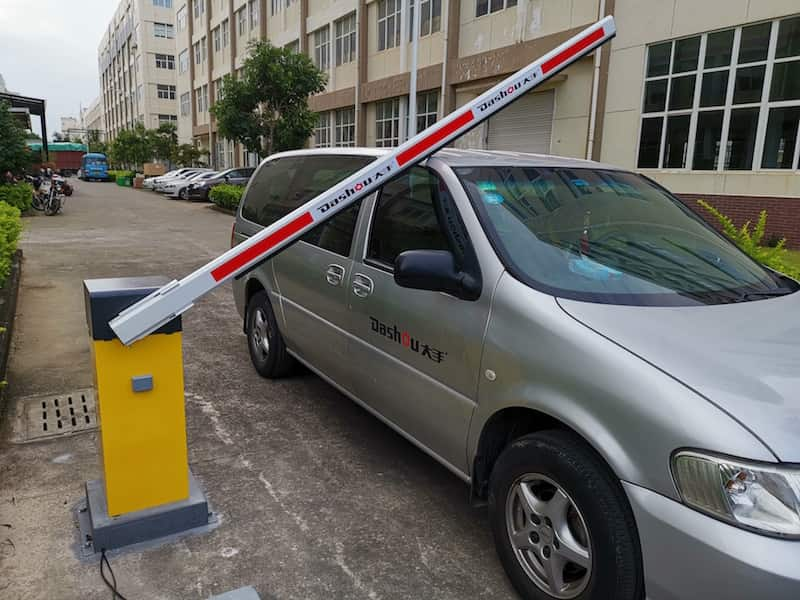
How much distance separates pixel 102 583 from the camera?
106 inches

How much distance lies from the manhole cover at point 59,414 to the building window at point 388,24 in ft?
71.5

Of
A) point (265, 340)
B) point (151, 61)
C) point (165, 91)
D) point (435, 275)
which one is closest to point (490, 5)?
point (265, 340)

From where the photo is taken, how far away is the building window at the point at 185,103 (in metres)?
52.6

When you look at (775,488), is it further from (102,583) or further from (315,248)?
(315,248)

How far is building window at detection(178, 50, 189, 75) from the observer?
170 feet

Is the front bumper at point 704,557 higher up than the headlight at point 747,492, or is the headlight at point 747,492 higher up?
the headlight at point 747,492

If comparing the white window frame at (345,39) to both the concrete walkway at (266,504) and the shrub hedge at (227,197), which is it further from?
the concrete walkway at (266,504)

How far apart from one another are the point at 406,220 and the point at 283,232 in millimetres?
969

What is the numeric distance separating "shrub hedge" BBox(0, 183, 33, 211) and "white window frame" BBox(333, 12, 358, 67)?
13883 millimetres


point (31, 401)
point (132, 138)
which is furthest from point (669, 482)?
point (132, 138)

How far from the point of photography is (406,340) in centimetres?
320

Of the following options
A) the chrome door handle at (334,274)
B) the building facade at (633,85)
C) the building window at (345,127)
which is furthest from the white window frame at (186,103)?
the chrome door handle at (334,274)

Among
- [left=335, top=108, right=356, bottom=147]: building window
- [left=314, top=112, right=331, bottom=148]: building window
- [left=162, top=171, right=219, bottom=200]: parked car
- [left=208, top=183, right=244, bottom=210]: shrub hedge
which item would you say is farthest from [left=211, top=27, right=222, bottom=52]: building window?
[left=208, top=183, right=244, bottom=210]: shrub hedge

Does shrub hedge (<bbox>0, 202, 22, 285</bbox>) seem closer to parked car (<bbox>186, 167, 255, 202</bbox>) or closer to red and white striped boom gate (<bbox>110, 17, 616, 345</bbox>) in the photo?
red and white striped boom gate (<bbox>110, 17, 616, 345</bbox>)
